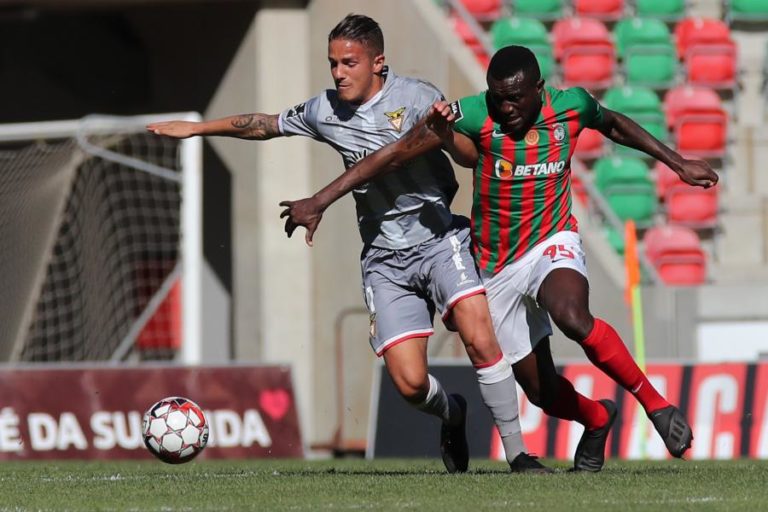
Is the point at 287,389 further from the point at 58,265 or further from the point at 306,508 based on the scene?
the point at 306,508

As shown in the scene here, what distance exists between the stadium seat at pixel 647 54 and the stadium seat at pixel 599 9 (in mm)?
263

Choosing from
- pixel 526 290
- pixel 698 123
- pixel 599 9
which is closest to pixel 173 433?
pixel 526 290

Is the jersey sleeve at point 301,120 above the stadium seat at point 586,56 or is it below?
below

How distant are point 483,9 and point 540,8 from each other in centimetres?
63

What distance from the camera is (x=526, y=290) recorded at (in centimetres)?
755

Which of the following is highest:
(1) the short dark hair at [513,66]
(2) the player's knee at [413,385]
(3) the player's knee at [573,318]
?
(1) the short dark hair at [513,66]

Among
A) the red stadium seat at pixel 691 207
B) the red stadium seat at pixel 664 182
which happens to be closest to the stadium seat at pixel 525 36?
the red stadium seat at pixel 664 182

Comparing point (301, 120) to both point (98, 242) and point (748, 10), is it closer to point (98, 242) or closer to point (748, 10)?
point (98, 242)

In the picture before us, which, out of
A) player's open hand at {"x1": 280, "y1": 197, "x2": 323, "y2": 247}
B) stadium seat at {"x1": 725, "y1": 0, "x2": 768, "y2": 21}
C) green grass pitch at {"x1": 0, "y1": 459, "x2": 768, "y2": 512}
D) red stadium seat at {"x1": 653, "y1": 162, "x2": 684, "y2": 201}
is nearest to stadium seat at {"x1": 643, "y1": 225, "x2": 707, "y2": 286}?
red stadium seat at {"x1": 653, "y1": 162, "x2": 684, "y2": 201}

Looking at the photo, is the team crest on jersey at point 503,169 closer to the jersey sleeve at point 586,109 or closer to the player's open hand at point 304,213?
the jersey sleeve at point 586,109

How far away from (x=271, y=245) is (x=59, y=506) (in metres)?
9.18

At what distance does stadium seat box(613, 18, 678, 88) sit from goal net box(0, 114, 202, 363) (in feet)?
16.1

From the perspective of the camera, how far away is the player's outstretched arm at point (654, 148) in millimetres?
7598

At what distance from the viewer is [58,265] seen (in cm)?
1570
